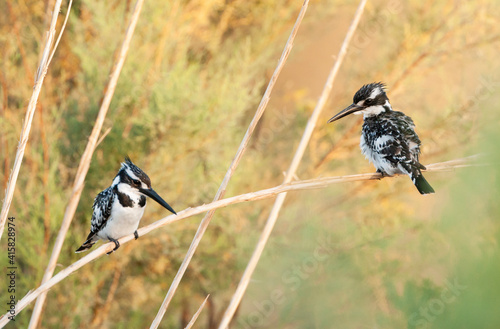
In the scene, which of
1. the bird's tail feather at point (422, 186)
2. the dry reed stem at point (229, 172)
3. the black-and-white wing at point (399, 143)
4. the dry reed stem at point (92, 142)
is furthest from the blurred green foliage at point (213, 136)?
the dry reed stem at point (229, 172)

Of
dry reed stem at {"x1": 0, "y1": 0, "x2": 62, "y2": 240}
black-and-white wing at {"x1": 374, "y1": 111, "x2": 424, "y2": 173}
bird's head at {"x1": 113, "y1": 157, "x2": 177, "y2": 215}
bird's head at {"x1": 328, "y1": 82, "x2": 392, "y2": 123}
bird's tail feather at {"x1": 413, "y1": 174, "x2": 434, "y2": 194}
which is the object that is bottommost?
dry reed stem at {"x1": 0, "y1": 0, "x2": 62, "y2": 240}

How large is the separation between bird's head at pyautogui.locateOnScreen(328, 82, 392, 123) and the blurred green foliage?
0.32m

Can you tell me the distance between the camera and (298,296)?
→ 221 cm

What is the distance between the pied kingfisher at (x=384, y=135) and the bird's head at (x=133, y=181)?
22.4 inches

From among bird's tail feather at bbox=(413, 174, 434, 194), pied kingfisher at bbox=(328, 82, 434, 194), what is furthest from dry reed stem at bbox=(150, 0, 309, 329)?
pied kingfisher at bbox=(328, 82, 434, 194)

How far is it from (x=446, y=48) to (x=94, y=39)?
1.81 metres

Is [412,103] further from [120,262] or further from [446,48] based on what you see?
[120,262]

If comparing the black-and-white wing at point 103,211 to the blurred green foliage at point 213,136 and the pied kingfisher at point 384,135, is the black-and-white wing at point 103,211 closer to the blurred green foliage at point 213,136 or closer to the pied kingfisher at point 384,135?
the blurred green foliage at point 213,136

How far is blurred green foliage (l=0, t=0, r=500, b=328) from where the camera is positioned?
2391 mm

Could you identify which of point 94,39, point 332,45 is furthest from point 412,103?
point 94,39

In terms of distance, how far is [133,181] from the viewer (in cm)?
151

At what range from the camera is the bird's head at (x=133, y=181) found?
1467 millimetres

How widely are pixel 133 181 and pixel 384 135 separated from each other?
85 centimetres

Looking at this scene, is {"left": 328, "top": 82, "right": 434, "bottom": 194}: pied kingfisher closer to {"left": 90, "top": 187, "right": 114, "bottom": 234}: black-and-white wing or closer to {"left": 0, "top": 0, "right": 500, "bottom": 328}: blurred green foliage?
{"left": 0, "top": 0, "right": 500, "bottom": 328}: blurred green foliage
